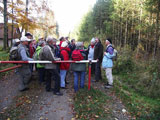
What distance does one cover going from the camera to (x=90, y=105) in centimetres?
464

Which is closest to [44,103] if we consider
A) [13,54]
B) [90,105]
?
[90,105]

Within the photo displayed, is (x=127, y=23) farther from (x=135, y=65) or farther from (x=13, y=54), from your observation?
(x=13, y=54)

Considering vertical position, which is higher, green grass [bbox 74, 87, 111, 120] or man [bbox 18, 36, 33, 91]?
man [bbox 18, 36, 33, 91]

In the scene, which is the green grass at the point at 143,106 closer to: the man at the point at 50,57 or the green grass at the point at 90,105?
the green grass at the point at 90,105

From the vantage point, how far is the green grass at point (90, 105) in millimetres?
4172

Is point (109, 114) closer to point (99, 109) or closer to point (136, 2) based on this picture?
point (99, 109)

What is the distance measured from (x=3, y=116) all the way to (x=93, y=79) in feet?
15.8

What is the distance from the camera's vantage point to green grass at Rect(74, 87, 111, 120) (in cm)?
417

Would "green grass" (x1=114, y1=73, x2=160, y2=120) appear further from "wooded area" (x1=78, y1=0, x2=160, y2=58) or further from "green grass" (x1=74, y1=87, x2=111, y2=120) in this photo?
"wooded area" (x1=78, y1=0, x2=160, y2=58)

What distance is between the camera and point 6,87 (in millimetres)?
6395

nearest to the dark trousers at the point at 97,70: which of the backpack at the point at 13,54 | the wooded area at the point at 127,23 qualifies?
the backpack at the point at 13,54

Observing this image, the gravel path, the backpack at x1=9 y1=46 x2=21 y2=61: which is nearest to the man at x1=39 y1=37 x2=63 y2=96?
the gravel path

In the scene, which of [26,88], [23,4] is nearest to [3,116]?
[26,88]

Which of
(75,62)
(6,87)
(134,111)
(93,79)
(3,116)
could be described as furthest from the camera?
(93,79)
